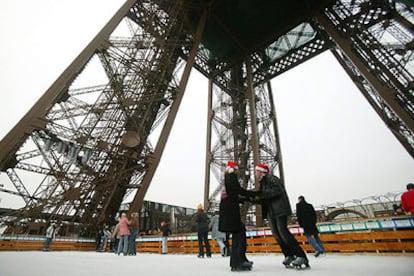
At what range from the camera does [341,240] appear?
4.97 metres

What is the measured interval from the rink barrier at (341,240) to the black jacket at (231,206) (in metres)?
3.71

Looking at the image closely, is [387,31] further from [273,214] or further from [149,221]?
[149,221]

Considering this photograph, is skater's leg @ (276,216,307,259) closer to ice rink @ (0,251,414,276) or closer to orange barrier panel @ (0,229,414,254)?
ice rink @ (0,251,414,276)

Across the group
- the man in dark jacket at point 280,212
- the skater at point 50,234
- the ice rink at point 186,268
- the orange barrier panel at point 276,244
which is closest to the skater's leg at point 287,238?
the man in dark jacket at point 280,212

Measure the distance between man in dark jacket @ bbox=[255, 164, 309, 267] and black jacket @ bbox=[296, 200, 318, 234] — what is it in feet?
6.56

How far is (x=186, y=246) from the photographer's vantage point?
298 inches

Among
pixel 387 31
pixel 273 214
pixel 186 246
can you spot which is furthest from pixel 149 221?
pixel 387 31

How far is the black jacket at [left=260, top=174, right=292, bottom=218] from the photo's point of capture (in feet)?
8.40

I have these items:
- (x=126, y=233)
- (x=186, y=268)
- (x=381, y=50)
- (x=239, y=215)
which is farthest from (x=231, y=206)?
(x=381, y=50)

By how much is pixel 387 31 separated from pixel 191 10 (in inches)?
421

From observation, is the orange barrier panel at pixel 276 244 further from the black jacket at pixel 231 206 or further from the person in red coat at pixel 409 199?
the black jacket at pixel 231 206

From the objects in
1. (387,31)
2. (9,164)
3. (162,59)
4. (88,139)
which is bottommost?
(9,164)

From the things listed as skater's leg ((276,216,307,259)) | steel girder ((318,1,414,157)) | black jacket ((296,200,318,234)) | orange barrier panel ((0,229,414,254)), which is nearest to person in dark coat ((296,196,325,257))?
black jacket ((296,200,318,234))

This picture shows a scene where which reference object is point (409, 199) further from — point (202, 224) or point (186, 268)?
point (202, 224)
